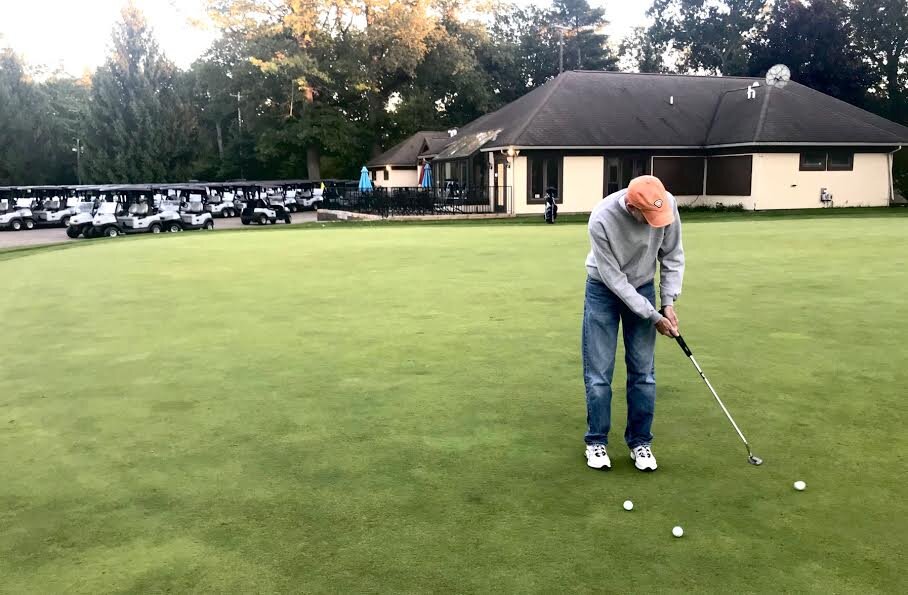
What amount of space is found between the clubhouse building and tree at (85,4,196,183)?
98.3 ft

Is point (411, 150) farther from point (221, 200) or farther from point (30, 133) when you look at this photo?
point (30, 133)

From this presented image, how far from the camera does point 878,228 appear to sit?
2202 cm

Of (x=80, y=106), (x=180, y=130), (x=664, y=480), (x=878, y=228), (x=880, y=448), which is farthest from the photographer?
(x=80, y=106)

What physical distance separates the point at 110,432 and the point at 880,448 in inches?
200

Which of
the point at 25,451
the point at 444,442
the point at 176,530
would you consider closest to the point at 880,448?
the point at 444,442

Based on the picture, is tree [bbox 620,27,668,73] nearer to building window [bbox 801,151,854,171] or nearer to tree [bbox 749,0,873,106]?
tree [bbox 749,0,873,106]

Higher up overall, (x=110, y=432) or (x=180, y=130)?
(x=180, y=130)

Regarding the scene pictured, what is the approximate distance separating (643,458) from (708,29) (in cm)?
6688

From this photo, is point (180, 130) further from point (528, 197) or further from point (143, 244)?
point (143, 244)

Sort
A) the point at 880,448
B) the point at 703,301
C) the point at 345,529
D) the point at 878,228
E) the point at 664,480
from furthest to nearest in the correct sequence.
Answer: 1. the point at 878,228
2. the point at 703,301
3. the point at 880,448
4. the point at 664,480
5. the point at 345,529

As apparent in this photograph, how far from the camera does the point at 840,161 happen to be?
1422 inches

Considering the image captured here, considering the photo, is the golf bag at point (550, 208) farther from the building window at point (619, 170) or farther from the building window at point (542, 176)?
the building window at point (619, 170)

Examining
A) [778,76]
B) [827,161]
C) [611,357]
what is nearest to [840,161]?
[827,161]

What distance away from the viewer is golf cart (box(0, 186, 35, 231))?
117ft
